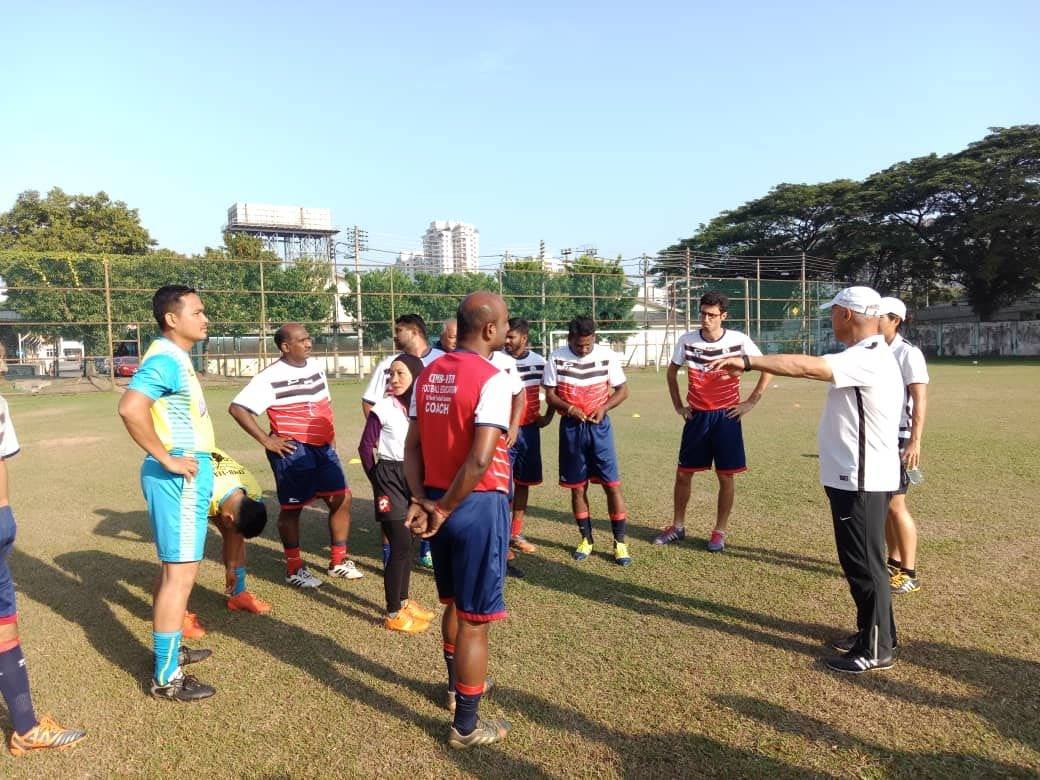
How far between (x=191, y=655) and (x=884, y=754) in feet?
12.3

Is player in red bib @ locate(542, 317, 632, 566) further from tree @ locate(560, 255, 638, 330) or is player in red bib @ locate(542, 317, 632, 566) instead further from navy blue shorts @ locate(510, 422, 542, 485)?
tree @ locate(560, 255, 638, 330)

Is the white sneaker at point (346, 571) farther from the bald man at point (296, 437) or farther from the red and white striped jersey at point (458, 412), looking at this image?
the red and white striped jersey at point (458, 412)

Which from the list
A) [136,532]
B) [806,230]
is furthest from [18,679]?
[806,230]

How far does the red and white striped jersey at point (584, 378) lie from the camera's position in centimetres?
608

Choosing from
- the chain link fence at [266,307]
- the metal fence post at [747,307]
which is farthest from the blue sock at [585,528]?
the metal fence post at [747,307]

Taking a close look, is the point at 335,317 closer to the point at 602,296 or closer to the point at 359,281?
the point at 359,281

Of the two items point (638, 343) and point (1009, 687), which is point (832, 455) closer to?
point (1009, 687)

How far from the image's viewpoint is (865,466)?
3.88 meters

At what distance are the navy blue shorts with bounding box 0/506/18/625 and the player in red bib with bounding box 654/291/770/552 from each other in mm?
4723

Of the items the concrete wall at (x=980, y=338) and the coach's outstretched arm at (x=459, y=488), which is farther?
the concrete wall at (x=980, y=338)

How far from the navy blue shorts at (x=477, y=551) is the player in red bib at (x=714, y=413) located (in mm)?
3321

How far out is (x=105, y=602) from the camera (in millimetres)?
5141

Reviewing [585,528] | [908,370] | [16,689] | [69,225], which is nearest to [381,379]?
[585,528]

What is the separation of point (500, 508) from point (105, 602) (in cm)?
369
